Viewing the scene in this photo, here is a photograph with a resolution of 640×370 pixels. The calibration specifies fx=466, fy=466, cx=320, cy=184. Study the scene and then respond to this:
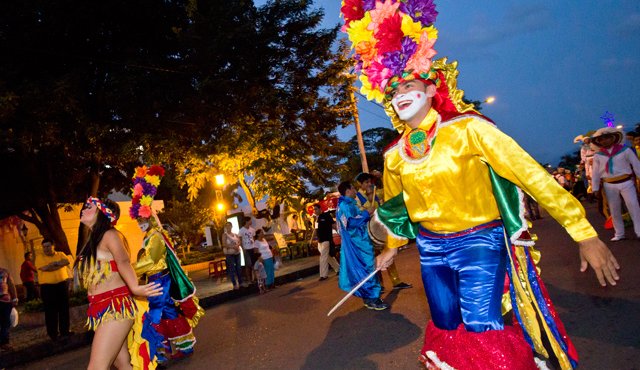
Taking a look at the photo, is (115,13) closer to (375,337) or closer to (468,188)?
(375,337)

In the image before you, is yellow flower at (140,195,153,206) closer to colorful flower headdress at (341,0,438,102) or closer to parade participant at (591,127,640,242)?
colorful flower headdress at (341,0,438,102)

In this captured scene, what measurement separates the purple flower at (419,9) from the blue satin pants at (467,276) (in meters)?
1.39

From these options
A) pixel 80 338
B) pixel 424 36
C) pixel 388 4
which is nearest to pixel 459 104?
pixel 424 36

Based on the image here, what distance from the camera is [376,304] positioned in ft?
21.4

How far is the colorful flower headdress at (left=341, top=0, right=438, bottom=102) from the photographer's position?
2.90m

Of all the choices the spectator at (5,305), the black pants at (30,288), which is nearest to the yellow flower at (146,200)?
the spectator at (5,305)

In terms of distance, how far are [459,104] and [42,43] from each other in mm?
12248

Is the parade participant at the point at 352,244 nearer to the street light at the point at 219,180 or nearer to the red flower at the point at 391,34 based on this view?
the red flower at the point at 391,34

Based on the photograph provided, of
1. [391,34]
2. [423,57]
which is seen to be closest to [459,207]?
[423,57]

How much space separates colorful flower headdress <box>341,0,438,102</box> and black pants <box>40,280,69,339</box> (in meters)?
7.55

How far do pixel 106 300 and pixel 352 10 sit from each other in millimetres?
2863

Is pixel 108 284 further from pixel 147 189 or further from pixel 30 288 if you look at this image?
pixel 30 288

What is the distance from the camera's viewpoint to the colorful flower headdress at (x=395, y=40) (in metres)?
2.90

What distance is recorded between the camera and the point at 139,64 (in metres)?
12.4
